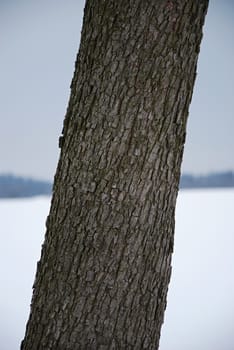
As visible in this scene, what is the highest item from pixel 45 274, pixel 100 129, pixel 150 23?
pixel 150 23

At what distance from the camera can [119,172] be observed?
38.9 inches

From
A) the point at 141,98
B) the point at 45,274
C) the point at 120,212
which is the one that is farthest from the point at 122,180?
the point at 45,274

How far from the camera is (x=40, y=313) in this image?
106 centimetres

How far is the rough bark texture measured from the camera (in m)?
0.99

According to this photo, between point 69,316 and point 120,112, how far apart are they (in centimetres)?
46

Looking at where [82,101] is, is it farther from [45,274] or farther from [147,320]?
[147,320]

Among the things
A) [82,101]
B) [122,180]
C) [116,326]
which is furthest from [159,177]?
[116,326]

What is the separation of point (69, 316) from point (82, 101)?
0.48m

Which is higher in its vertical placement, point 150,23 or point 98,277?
point 150,23

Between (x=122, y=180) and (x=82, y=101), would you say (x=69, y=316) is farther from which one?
(x=82, y=101)

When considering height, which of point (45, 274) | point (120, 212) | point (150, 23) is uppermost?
point (150, 23)

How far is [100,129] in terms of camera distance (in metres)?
1.00

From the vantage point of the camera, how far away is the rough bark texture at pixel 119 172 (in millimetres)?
989

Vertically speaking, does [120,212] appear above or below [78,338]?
above
